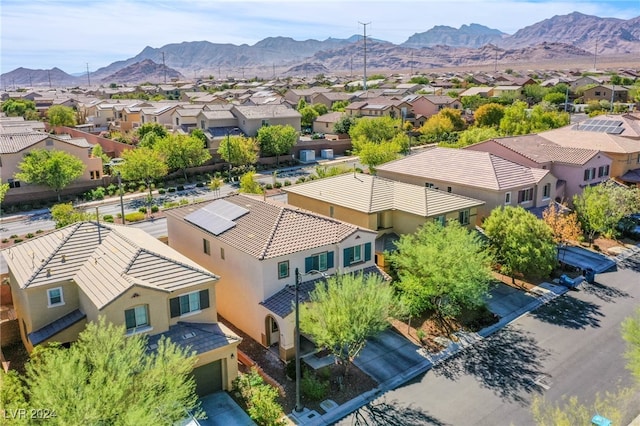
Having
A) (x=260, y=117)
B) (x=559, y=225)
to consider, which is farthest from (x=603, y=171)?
(x=260, y=117)

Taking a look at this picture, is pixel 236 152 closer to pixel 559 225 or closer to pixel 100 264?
pixel 559 225

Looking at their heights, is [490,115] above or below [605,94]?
below

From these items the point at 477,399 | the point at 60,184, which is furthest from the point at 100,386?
the point at 60,184

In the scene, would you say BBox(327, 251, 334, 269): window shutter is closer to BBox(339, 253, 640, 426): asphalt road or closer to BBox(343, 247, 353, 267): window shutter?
BBox(343, 247, 353, 267): window shutter

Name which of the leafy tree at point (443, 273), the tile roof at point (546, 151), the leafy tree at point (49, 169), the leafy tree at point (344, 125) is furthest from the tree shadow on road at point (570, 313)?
the leafy tree at point (344, 125)

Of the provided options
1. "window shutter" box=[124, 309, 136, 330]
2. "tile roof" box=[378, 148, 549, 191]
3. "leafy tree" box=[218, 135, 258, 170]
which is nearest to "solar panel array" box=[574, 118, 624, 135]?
"tile roof" box=[378, 148, 549, 191]

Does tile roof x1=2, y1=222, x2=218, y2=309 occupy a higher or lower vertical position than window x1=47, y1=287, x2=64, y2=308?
higher
